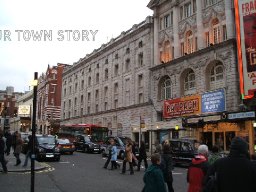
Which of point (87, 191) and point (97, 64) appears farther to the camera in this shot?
point (97, 64)

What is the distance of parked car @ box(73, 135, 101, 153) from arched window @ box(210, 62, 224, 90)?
514 inches

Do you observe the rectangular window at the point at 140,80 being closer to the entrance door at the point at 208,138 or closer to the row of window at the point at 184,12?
the row of window at the point at 184,12

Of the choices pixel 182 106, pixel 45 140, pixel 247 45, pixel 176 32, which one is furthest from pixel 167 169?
pixel 176 32

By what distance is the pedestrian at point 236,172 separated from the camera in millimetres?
4496

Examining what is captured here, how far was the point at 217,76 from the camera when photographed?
3388 cm

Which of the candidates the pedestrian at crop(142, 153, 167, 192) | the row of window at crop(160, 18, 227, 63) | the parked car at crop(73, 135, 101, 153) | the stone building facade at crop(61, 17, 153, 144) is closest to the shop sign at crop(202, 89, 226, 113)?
the row of window at crop(160, 18, 227, 63)

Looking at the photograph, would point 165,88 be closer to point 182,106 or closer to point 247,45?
point 182,106

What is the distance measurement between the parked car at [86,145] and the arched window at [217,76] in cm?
1306

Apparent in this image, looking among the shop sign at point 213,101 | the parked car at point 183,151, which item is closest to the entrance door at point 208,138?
the shop sign at point 213,101

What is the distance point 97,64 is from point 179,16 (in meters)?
23.7

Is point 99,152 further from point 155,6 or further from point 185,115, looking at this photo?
point 155,6

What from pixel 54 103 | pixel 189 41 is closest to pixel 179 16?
pixel 189 41

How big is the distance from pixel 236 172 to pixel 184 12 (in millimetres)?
36493

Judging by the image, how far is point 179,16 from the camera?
39.8 meters
